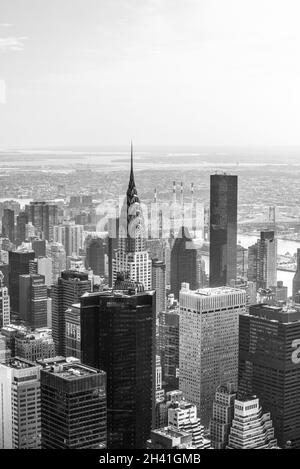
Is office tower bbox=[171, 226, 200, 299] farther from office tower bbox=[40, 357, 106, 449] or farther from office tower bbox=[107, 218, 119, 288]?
office tower bbox=[40, 357, 106, 449]

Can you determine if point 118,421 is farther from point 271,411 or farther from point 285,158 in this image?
point 285,158

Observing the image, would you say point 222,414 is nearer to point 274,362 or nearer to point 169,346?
point 274,362

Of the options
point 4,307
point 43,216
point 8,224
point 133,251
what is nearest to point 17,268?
point 4,307

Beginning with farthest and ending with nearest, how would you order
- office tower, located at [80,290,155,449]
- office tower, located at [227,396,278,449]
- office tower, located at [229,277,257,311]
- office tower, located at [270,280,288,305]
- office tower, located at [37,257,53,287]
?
office tower, located at [37,257,53,287] → office tower, located at [229,277,257,311] → office tower, located at [270,280,288,305] → office tower, located at [80,290,155,449] → office tower, located at [227,396,278,449]

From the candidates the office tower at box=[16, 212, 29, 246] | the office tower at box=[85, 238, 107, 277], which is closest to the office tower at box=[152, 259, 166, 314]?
the office tower at box=[85, 238, 107, 277]

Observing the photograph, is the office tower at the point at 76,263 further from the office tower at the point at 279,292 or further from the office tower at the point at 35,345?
the office tower at the point at 279,292
